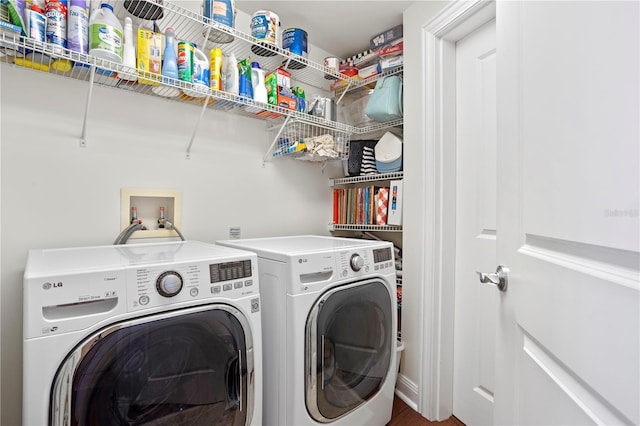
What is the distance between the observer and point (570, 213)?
505 mm

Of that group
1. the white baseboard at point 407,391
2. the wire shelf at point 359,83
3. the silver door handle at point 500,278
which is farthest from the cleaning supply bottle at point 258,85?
the white baseboard at point 407,391

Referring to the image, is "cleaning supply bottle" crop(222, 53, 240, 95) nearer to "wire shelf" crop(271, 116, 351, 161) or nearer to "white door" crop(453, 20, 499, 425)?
"wire shelf" crop(271, 116, 351, 161)

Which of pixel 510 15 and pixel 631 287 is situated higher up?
pixel 510 15

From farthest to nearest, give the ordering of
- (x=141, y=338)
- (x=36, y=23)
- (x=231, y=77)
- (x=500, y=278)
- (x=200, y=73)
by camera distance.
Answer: (x=231, y=77), (x=200, y=73), (x=36, y=23), (x=141, y=338), (x=500, y=278)

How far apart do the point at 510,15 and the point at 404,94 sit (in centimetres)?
119

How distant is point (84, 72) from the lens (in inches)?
54.1

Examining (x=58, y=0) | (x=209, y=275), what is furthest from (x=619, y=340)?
(x=58, y=0)

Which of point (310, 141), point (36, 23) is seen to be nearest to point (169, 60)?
point (36, 23)

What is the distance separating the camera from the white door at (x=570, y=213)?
0.38 metres

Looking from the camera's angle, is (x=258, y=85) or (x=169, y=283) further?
(x=258, y=85)

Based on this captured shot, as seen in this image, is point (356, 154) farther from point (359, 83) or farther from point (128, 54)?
point (128, 54)

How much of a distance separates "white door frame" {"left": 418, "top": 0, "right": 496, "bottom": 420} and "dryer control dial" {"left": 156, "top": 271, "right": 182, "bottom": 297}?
1294mm

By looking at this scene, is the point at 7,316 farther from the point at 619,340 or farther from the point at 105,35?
the point at 619,340

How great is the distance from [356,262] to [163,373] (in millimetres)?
836
